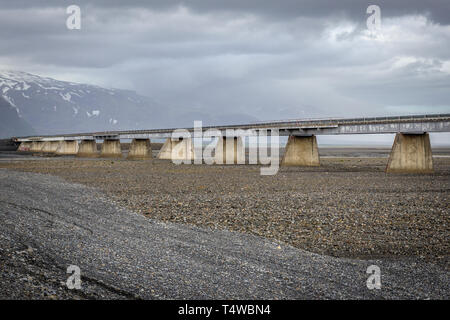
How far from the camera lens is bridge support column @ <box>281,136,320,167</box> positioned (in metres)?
58.7

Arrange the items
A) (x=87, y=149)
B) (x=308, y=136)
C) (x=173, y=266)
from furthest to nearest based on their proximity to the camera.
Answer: (x=87, y=149) < (x=308, y=136) < (x=173, y=266)

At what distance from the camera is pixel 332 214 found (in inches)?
858

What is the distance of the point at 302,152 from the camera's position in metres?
59.5

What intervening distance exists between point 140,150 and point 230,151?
28.0m

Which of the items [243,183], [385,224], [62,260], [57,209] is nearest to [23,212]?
[57,209]

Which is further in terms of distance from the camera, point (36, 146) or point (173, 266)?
point (36, 146)

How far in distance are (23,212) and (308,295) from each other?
12965mm

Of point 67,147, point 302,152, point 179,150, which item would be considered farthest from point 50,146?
point 302,152

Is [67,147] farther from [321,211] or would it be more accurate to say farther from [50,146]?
[321,211]

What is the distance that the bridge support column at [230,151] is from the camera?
70750 millimetres

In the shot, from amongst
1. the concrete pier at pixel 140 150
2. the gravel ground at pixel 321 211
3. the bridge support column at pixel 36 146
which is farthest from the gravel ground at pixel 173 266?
the bridge support column at pixel 36 146
